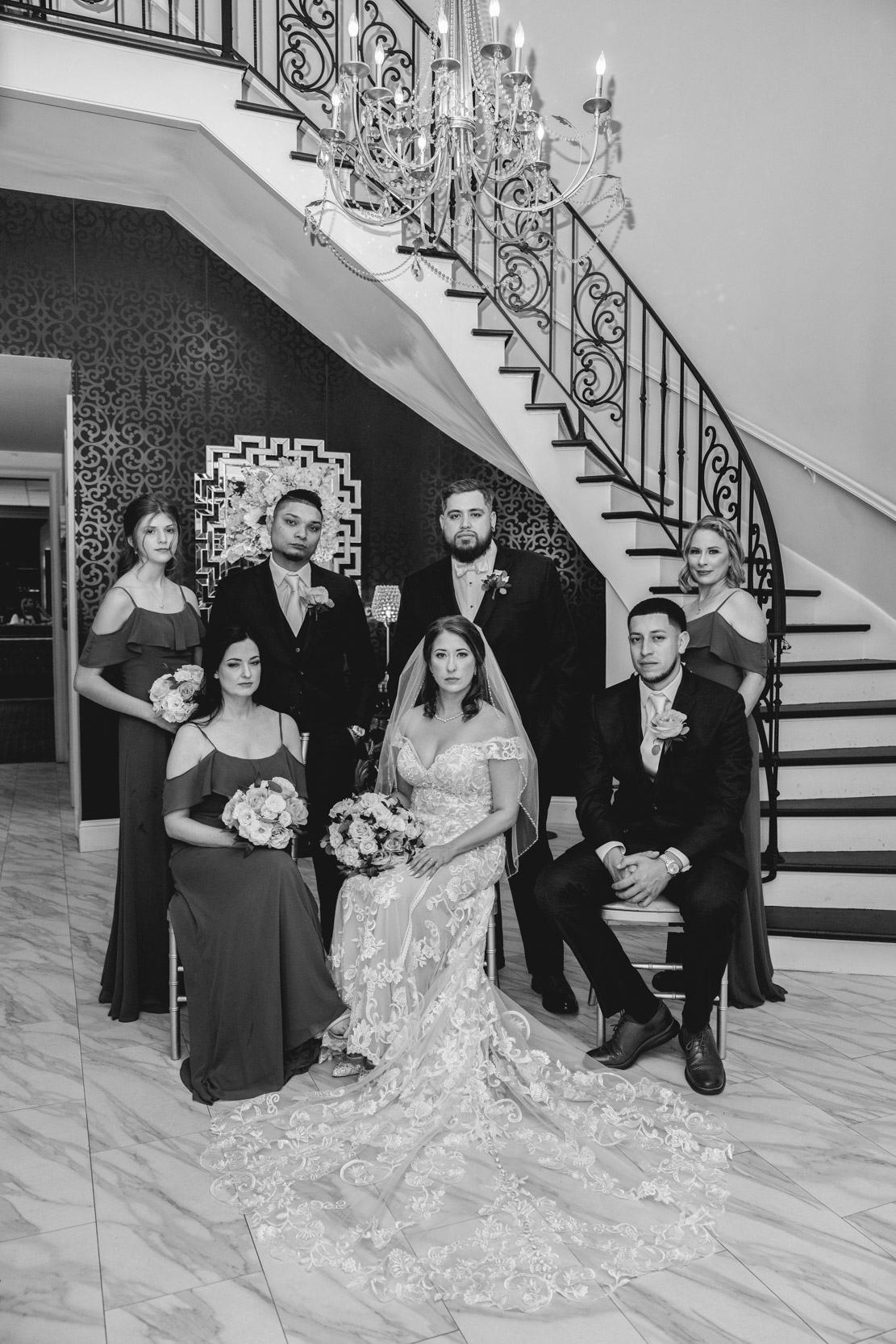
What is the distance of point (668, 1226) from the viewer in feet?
7.07

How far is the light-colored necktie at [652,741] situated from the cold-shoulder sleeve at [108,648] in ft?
5.96

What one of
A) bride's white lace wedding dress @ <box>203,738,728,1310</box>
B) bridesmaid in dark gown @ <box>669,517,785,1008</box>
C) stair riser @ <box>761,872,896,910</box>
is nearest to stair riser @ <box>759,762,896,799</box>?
stair riser @ <box>761,872,896,910</box>

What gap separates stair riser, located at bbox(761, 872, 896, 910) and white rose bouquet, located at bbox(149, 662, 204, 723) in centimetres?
243

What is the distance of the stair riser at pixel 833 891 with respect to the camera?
159 inches

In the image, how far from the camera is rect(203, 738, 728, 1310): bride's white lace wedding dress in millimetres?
2061

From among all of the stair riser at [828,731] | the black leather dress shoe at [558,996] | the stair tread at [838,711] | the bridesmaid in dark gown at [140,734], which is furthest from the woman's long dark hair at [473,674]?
the stair riser at [828,731]

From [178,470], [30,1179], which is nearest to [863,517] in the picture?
[178,470]

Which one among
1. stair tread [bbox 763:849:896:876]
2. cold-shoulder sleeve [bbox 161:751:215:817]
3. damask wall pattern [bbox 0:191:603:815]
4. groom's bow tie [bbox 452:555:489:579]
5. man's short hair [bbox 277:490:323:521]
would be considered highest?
damask wall pattern [bbox 0:191:603:815]

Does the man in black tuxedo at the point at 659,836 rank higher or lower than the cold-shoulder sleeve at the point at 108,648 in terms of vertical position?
lower

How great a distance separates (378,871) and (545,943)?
2.76 feet

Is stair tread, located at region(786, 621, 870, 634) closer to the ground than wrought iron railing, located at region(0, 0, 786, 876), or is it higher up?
closer to the ground

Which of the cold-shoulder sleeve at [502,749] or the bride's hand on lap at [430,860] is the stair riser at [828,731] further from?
the bride's hand on lap at [430,860]

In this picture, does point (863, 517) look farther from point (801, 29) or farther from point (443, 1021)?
point (443, 1021)

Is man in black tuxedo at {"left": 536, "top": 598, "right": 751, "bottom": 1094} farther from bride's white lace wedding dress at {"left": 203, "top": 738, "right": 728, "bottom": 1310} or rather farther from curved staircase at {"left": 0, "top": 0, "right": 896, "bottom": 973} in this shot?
curved staircase at {"left": 0, "top": 0, "right": 896, "bottom": 973}
